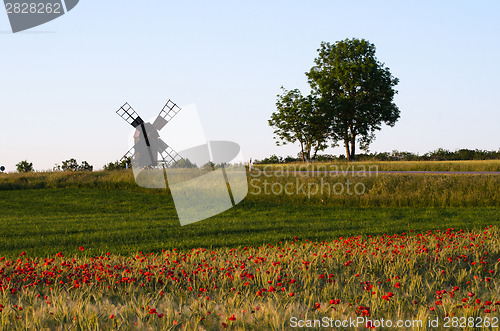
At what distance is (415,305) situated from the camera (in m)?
5.25

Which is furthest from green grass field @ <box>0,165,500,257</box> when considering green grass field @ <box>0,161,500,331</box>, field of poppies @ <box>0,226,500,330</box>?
field of poppies @ <box>0,226,500,330</box>

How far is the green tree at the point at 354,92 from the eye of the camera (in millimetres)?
47156

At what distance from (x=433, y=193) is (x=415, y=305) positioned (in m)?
16.4

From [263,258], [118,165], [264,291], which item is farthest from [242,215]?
[118,165]

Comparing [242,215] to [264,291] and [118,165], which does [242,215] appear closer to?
[264,291]

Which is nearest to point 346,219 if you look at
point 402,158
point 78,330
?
point 78,330

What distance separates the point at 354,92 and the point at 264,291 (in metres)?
45.3

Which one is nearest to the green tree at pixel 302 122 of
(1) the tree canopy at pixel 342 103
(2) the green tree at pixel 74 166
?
(1) the tree canopy at pixel 342 103

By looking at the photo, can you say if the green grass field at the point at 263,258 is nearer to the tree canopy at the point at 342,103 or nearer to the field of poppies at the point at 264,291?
the field of poppies at the point at 264,291

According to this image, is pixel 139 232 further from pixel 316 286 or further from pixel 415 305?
pixel 415 305

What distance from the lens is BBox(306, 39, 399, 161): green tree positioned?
47156mm

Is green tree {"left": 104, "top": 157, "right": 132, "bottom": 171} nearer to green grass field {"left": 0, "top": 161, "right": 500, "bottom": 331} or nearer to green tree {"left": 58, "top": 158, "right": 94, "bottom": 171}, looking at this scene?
green tree {"left": 58, "top": 158, "right": 94, "bottom": 171}

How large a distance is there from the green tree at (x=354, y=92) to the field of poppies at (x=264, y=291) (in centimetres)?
3868

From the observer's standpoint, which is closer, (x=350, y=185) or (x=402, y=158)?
(x=350, y=185)
